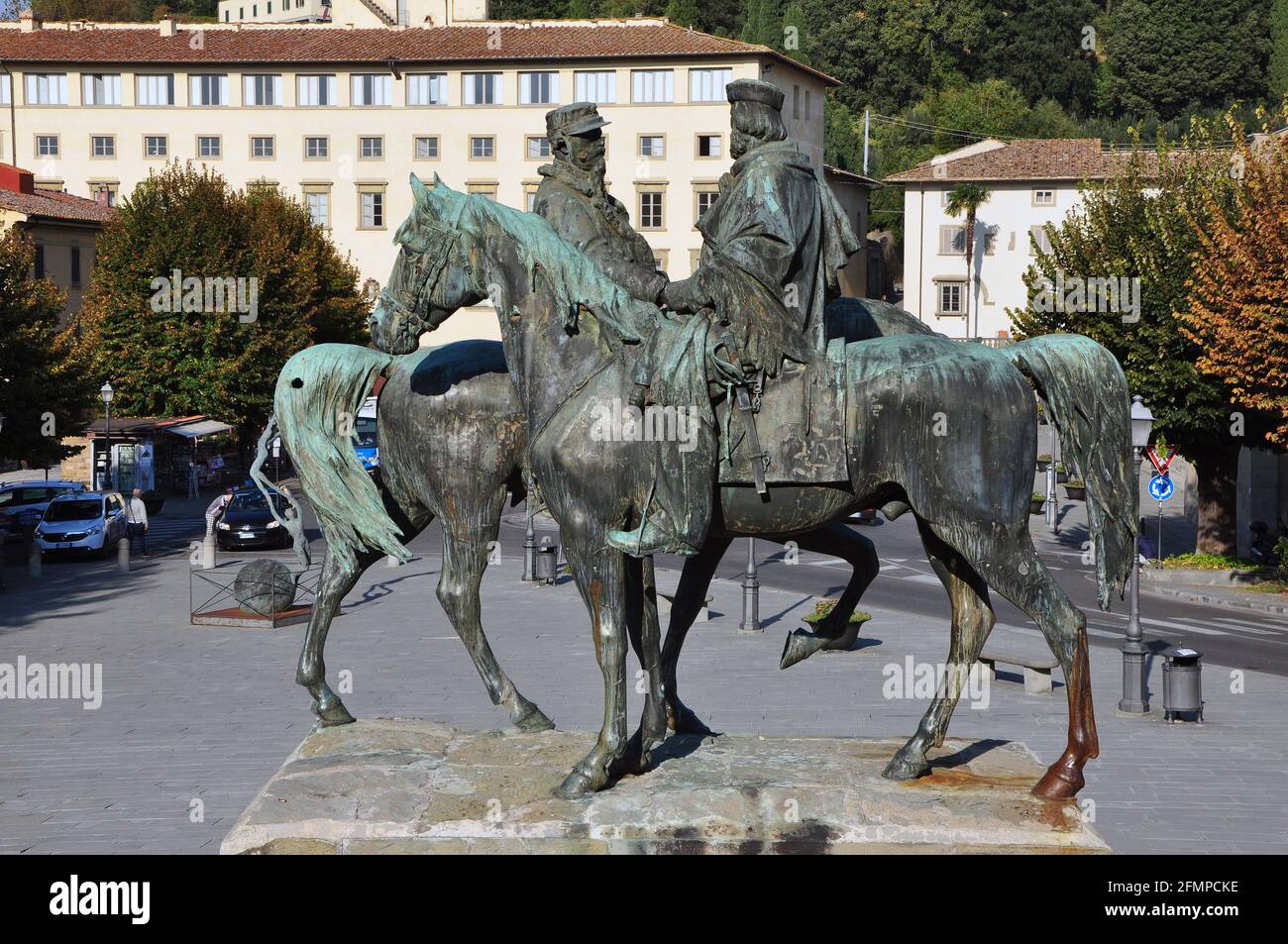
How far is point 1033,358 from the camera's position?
367 inches

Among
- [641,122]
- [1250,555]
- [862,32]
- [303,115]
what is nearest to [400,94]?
[303,115]

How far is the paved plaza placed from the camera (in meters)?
13.5

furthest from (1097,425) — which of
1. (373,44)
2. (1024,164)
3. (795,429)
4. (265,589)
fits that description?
(373,44)

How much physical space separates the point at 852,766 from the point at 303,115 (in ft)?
269

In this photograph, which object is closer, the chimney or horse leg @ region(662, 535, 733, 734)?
horse leg @ region(662, 535, 733, 734)

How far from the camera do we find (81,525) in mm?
37562

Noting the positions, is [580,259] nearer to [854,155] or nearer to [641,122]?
[641,122]

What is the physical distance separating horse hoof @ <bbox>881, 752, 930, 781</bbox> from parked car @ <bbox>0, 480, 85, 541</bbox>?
3508 centimetres

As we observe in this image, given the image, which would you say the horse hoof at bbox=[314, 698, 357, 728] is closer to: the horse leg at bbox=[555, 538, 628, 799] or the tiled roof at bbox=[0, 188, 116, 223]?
the horse leg at bbox=[555, 538, 628, 799]

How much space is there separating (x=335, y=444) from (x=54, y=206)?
6431 cm

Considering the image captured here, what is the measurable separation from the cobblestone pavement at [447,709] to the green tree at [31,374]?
347 inches

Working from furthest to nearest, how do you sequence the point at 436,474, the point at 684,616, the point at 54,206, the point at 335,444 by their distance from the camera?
1. the point at 54,206
2. the point at 335,444
3. the point at 436,474
4. the point at 684,616

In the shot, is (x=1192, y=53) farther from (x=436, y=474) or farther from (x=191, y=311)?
(x=436, y=474)

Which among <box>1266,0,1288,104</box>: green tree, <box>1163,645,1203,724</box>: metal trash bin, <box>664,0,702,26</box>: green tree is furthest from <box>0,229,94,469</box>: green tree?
<box>664,0,702,26</box>: green tree
